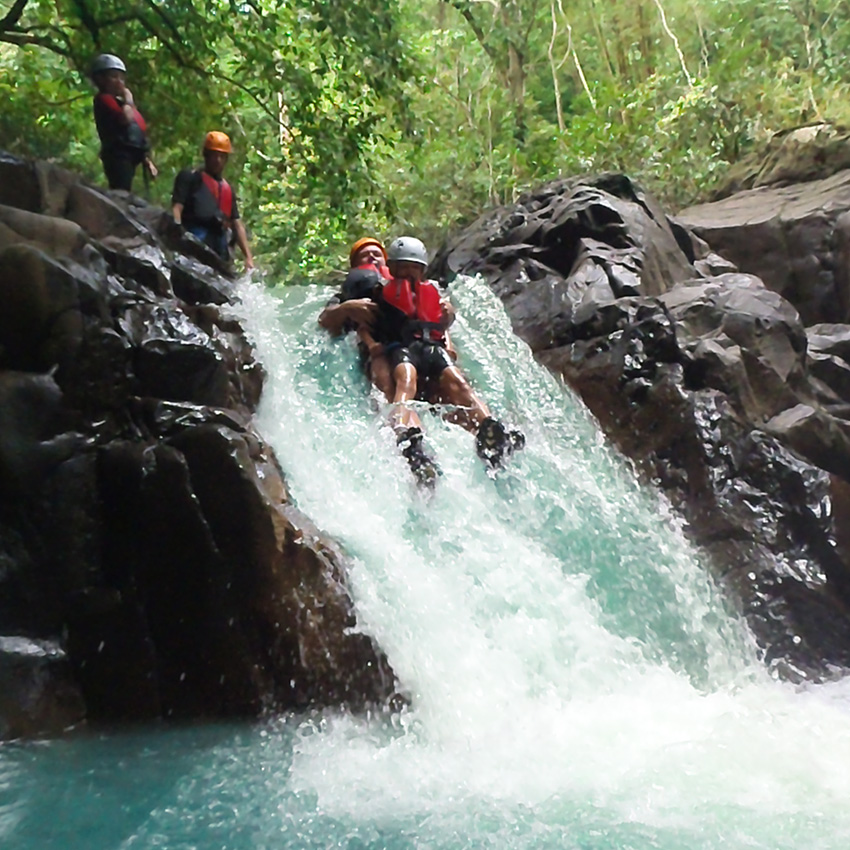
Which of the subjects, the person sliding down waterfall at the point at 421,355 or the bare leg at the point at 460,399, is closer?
the person sliding down waterfall at the point at 421,355

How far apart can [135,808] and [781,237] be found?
7728 mm

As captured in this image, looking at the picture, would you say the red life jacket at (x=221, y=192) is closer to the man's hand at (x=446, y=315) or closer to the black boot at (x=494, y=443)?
the man's hand at (x=446, y=315)

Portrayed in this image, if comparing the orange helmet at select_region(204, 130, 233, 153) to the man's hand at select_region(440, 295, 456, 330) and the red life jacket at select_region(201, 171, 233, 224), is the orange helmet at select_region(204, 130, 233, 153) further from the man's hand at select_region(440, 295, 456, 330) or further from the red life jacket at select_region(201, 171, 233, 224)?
the man's hand at select_region(440, 295, 456, 330)

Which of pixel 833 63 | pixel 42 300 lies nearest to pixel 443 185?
pixel 833 63

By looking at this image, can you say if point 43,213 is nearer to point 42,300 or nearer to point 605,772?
point 42,300

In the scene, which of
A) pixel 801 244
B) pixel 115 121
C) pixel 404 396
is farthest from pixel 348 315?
pixel 801 244

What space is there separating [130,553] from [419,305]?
304 cm

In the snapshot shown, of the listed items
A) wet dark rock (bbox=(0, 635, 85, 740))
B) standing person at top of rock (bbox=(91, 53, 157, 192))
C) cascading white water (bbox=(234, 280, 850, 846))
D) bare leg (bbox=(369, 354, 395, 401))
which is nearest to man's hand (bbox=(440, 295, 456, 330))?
bare leg (bbox=(369, 354, 395, 401))

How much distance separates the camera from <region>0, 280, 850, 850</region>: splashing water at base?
9.41 feet

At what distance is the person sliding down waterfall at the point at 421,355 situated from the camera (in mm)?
5250

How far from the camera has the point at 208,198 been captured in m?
6.67

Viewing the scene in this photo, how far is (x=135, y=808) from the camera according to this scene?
2.90 m

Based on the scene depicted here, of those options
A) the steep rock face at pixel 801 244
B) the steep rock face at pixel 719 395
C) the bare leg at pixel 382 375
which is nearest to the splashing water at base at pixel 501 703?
the bare leg at pixel 382 375

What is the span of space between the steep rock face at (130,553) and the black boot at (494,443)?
1.42 meters
